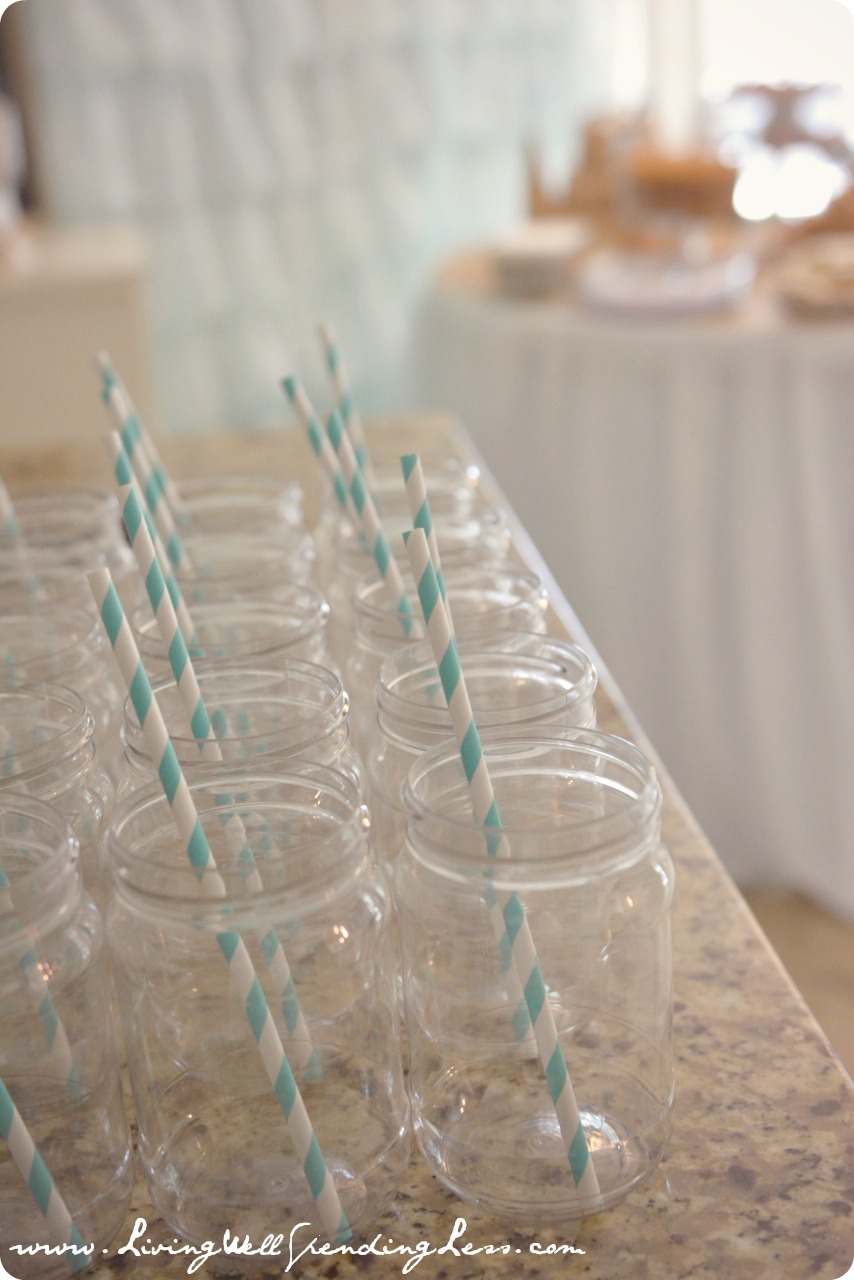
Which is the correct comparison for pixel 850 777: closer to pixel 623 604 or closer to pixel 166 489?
pixel 623 604

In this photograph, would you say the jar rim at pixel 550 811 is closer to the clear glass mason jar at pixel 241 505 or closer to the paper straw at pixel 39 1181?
the paper straw at pixel 39 1181

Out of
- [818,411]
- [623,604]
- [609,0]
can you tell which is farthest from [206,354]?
[818,411]

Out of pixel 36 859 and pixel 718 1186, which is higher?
pixel 36 859

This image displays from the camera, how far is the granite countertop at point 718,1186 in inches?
18.1

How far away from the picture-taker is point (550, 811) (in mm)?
539

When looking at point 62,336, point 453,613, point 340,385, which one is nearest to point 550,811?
point 453,613

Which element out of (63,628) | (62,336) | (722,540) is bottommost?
(722,540)

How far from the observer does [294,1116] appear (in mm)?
464

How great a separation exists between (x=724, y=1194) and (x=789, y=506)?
1.43 metres

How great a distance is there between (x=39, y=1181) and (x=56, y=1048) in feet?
0.17

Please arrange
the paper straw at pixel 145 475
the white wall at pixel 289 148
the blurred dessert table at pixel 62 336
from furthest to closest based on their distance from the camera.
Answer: the white wall at pixel 289 148 < the blurred dessert table at pixel 62 336 < the paper straw at pixel 145 475

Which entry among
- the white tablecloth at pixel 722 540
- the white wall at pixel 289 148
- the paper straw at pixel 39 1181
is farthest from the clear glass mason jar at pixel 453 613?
the white wall at pixel 289 148

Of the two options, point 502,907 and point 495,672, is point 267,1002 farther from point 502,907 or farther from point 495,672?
point 495,672

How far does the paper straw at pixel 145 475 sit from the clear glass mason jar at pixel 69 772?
205 millimetres
